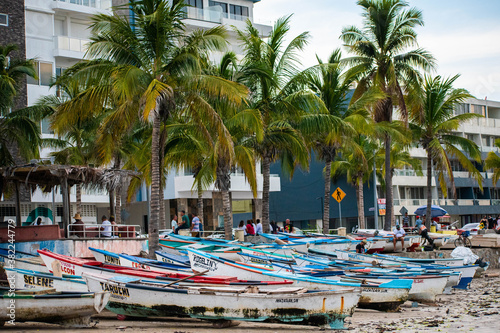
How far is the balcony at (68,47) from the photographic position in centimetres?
4416

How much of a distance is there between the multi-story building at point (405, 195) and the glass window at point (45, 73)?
23.6 m

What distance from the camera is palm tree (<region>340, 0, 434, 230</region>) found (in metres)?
36.6

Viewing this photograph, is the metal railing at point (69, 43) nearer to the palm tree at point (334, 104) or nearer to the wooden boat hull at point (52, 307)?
the palm tree at point (334, 104)

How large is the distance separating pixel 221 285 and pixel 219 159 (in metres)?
13.9

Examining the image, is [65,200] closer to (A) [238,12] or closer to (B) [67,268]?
(B) [67,268]

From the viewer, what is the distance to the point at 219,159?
96.7 feet

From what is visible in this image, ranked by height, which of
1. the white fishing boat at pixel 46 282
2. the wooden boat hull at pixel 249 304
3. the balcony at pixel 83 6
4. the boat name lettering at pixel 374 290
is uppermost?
the balcony at pixel 83 6

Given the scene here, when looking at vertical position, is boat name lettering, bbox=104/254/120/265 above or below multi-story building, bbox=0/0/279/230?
below

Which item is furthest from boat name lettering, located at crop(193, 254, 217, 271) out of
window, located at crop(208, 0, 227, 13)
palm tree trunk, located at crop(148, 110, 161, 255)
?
window, located at crop(208, 0, 227, 13)

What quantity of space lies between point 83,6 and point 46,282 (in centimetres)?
3302

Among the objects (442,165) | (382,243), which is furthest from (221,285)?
(442,165)

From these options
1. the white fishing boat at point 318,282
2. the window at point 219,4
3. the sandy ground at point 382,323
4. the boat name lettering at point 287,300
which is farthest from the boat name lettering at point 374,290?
the window at point 219,4

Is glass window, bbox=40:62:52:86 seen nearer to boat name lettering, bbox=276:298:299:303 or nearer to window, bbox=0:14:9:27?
window, bbox=0:14:9:27

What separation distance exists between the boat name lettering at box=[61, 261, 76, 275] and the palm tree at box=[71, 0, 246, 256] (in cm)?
523
